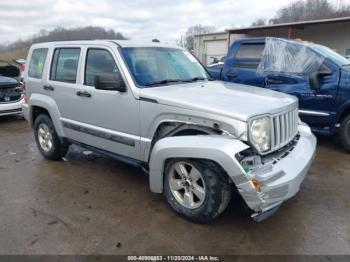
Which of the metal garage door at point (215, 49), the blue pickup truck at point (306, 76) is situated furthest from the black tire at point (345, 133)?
the metal garage door at point (215, 49)

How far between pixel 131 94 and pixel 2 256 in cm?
204

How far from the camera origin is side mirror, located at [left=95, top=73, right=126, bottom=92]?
11.7 feet

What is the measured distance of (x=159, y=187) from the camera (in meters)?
3.46

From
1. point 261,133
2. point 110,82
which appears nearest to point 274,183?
point 261,133

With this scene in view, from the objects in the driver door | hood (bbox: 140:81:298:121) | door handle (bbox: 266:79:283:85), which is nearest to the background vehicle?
hood (bbox: 140:81:298:121)

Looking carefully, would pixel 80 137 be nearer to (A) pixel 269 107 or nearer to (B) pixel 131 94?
(B) pixel 131 94

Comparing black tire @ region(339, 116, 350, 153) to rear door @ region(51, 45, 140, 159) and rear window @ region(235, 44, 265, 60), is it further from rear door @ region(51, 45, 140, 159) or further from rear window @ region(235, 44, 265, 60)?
rear door @ region(51, 45, 140, 159)

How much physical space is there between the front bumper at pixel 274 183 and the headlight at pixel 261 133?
0.17m

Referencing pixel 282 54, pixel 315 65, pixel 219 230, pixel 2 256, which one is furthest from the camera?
pixel 282 54

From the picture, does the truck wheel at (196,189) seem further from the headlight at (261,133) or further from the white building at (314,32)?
the white building at (314,32)

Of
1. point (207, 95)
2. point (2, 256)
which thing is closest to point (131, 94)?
point (207, 95)

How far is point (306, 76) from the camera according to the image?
5.78 meters

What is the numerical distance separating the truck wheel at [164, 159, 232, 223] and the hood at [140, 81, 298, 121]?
21.3 inches

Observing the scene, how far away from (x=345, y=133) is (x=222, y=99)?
10.9ft
